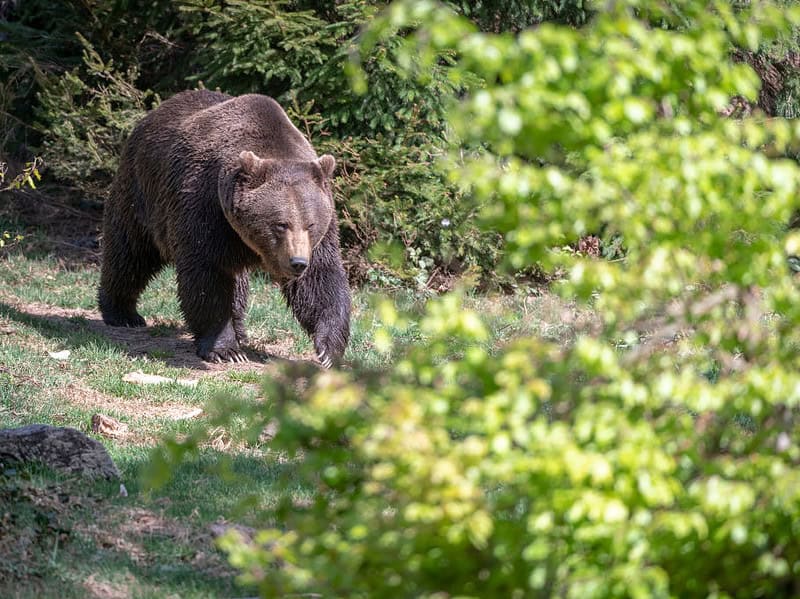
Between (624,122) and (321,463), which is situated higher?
(624,122)

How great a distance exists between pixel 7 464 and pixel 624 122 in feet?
13.2

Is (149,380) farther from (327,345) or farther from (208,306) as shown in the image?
A: (327,345)

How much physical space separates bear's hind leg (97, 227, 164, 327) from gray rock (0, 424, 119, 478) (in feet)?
14.8

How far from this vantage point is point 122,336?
9891 mm

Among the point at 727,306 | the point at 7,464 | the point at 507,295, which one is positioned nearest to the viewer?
the point at 727,306

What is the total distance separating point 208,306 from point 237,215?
0.86m

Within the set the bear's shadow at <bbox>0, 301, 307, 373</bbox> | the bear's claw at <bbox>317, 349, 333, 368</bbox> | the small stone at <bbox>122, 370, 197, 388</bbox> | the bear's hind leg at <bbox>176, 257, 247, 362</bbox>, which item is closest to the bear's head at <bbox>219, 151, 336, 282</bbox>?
the bear's hind leg at <bbox>176, 257, 247, 362</bbox>

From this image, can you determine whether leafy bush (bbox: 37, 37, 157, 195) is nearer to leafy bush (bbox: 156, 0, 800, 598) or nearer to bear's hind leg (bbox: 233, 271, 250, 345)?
bear's hind leg (bbox: 233, 271, 250, 345)

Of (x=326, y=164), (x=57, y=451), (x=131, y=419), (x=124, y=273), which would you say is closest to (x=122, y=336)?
(x=124, y=273)

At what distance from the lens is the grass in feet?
15.5

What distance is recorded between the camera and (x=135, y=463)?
20.3 feet

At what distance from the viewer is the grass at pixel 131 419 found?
4.73 m

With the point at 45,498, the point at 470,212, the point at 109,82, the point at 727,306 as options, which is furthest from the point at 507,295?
the point at 727,306

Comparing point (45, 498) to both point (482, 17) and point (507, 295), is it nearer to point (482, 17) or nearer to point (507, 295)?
point (507, 295)
